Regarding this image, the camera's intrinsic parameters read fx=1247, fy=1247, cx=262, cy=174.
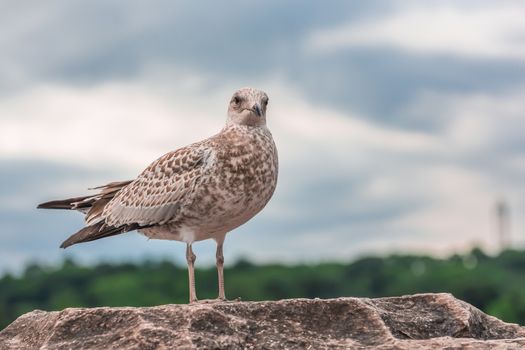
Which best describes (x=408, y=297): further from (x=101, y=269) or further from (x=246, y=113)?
(x=101, y=269)

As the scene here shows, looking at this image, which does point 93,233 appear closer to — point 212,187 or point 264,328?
point 212,187

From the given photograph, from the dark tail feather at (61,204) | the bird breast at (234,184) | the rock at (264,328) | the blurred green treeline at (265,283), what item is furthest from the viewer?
the blurred green treeline at (265,283)

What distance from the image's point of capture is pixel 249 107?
17.6 metres

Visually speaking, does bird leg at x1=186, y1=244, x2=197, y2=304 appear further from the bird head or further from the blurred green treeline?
the blurred green treeline

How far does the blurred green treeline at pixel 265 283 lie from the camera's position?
509 ft

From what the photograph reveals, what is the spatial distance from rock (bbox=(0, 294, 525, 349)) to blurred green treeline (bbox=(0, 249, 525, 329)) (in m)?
130

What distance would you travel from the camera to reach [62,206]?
20469mm

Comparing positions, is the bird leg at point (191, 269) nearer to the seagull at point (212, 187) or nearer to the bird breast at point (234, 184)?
the seagull at point (212, 187)

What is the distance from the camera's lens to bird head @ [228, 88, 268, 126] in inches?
690

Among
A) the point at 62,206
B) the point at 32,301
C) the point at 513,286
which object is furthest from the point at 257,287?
the point at 62,206

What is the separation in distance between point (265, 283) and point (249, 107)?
156 meters

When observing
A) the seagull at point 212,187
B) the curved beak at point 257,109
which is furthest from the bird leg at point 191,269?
the curved beak at point 257,109

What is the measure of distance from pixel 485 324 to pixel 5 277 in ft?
541

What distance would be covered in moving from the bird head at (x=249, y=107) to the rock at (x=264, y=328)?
12.0 ft
